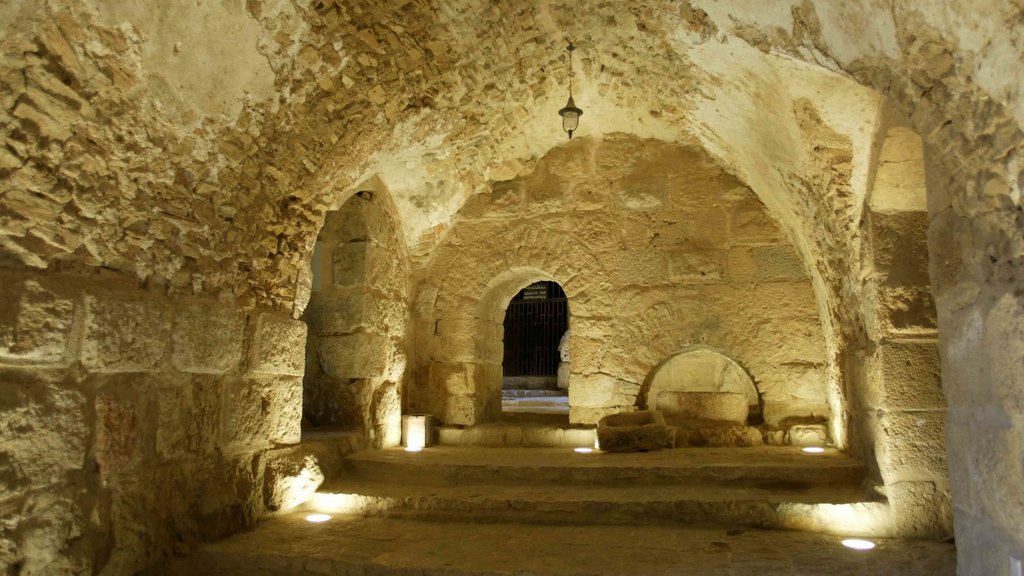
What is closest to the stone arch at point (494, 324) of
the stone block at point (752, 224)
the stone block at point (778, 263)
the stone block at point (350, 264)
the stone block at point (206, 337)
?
the stone block at point (350, 264)

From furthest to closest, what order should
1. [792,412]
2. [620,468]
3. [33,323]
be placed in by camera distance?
1. [792,412]
2. [620,468]
3. [33,323]

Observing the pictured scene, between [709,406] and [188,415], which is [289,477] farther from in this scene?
[709,406]

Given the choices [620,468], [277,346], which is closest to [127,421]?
[277,346]

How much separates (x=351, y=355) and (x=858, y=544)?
3.43 metres

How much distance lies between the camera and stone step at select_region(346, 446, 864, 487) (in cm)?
399

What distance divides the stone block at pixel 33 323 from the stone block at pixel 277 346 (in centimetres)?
114

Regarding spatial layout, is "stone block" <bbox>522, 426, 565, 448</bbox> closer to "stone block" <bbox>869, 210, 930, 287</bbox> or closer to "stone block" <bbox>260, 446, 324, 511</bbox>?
"stone block" <bbox>260, 446, 324, 511</bbox>

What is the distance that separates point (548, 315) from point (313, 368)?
9.89 m

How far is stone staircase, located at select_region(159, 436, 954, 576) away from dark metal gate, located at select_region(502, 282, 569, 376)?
966 cm

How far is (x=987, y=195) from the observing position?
196 cm

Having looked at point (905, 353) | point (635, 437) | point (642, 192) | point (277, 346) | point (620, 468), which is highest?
point (642, 192)

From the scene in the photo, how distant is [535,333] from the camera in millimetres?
14711

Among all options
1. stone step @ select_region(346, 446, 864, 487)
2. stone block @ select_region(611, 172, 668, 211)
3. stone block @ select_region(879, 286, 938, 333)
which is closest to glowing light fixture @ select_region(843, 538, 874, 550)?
stone step @ select_region(346, 446, 864, 487)

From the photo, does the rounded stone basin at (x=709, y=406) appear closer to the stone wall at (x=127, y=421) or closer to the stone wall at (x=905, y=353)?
the stone wall at (x=905, y=353)
